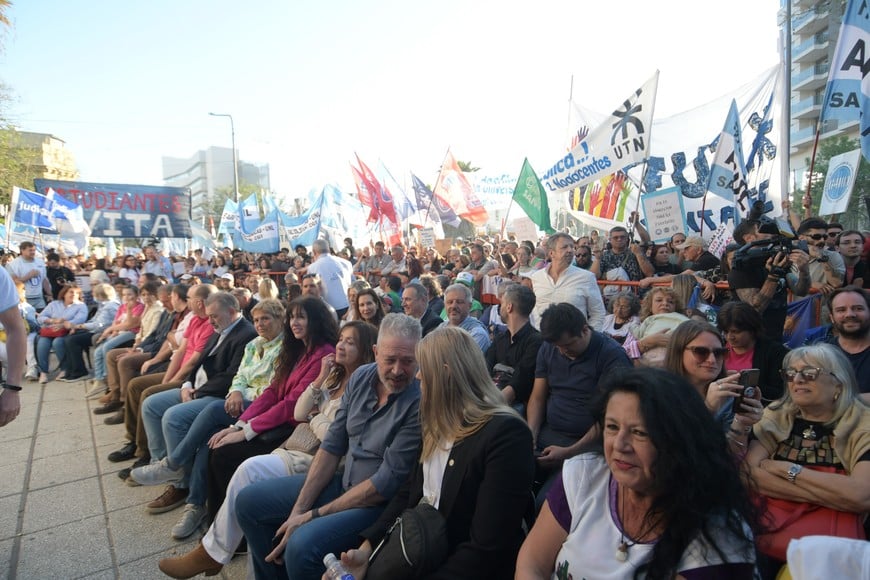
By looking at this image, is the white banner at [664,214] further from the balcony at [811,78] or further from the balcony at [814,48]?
the balcony at [814,48]

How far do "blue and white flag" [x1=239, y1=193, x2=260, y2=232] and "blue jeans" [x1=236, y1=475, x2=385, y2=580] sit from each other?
1392cm

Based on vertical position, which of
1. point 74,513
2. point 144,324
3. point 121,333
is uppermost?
point 144,324

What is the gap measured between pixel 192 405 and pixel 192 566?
5.04 feet

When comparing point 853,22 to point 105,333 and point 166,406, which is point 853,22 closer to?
point 166,406

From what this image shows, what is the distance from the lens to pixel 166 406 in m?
4.60

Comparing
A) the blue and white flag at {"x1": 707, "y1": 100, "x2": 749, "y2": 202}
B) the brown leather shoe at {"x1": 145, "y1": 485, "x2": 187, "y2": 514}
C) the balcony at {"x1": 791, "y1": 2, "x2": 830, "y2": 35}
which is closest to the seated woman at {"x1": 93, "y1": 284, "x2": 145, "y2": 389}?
the brown leather shoe at {"x1": 145, "y1": 485, "x2": 187, "y2": 514}

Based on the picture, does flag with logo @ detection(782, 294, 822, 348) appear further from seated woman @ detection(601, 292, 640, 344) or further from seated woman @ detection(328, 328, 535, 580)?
seated woman @ detection(328, 328, 535, 580)

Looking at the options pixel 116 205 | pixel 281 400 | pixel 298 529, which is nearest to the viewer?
pixel 298 529

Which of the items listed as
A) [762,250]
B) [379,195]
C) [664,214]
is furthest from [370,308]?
[379,195]

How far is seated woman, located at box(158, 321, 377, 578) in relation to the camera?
2988 mm

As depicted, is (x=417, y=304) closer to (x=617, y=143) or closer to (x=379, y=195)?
(x=617, y=143)

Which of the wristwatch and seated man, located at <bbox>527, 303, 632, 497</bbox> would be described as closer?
the wristwatch

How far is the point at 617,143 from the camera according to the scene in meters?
7.80

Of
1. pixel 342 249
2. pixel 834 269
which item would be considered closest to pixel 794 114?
pixel 342 249
